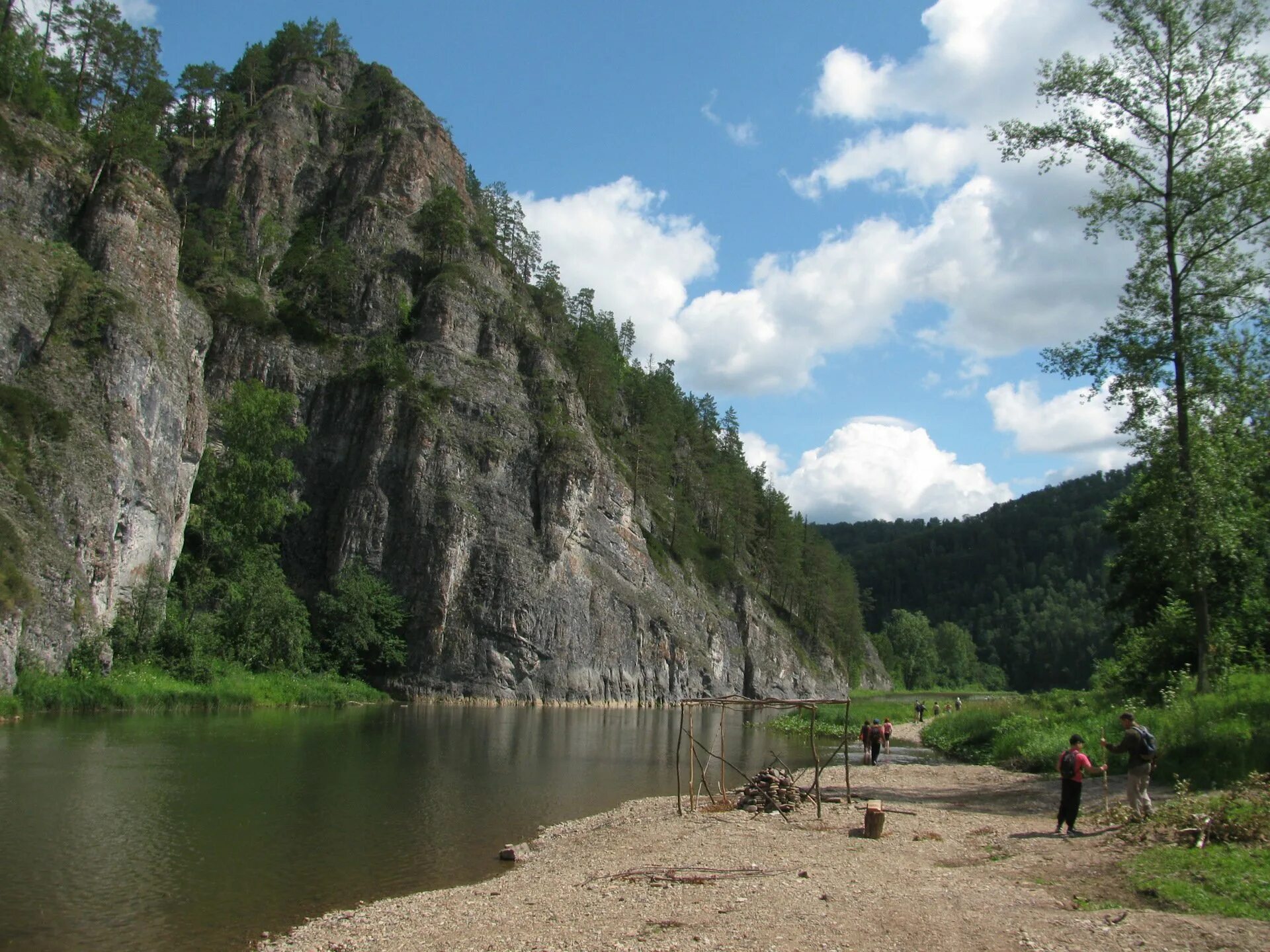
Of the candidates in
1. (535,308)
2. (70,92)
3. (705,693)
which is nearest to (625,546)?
(705,693)

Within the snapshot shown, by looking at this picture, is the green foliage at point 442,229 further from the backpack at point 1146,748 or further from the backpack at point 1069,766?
the backpack at point 1146,748

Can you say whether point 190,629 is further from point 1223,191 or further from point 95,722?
point 1223,191

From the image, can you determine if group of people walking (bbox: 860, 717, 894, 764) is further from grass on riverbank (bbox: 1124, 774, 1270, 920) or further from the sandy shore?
grass on riverbank (bbox: 1124, 774, 1270, 920)

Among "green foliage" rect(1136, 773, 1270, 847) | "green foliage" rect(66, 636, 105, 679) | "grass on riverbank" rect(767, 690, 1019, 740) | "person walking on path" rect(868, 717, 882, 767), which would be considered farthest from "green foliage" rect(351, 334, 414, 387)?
"green foliage" rect(1136, 773, 1270, 847)

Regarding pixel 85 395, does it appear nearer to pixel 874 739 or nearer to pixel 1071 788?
pixel 874 739

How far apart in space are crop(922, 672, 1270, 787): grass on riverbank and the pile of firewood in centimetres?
893

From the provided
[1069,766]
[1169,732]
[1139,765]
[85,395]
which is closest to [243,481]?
[85,395]

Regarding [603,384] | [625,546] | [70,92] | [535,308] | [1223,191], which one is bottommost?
[625,546]

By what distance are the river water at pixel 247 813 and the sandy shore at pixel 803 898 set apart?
187 cm

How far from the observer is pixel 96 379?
158 feet

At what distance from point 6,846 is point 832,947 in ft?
51.0

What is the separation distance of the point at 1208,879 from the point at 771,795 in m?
12.0

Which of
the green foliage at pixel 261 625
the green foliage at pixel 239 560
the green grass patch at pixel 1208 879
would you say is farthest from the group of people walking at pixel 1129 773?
the green foliage at pixel 261 625

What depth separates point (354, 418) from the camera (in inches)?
2928
